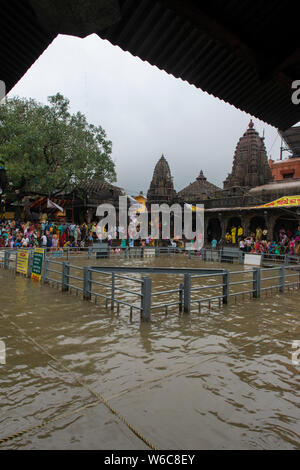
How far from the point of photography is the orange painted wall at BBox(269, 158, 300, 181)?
36.3 metres

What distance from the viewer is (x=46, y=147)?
26.6m

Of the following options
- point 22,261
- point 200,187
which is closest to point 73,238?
A: point 22,261

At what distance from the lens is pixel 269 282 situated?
12.7 meters

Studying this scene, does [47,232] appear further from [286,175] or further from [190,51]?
[286,175]

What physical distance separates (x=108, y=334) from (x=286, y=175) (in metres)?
38.4

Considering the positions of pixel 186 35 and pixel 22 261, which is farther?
pixel 22 261

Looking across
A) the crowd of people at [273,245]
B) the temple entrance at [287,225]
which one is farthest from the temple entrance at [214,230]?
the temple entrance at [287,225]

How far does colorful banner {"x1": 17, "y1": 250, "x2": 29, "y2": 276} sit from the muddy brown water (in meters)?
5.45

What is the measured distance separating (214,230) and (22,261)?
88.3 ft

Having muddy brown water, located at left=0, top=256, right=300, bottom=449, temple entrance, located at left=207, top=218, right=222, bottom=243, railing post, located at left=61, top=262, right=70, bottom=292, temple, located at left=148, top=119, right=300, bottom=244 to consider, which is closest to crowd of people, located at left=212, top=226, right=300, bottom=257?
temple, located at left=148, top=119, right=300, bottom=244

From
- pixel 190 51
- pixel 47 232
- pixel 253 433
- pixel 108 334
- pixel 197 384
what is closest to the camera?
pixel 253 433

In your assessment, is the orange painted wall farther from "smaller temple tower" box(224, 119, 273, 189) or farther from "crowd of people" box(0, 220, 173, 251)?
"crowd of people" box(0, 220, 173, 251)

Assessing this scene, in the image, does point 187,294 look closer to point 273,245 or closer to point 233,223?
point 273,245
